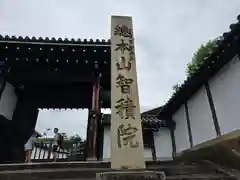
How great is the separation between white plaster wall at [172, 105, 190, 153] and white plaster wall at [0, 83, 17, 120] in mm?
7797

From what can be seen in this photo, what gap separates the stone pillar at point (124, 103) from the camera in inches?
157

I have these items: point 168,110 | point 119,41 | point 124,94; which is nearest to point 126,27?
point 119,41

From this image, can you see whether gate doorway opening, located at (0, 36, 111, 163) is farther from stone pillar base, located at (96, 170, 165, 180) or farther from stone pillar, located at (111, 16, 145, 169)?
stone pillar base, located at (96, 170, 165, 180)

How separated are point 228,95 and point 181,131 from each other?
4132 mm

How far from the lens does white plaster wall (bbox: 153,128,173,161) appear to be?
1173 cm

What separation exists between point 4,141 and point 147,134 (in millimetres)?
7074

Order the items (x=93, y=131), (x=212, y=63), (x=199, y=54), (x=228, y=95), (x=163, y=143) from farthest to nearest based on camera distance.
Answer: (x=199, y=54)
(x=163, y=143)
(x=212, y=63)
(x=228, y=95)
(x=93, y=131)

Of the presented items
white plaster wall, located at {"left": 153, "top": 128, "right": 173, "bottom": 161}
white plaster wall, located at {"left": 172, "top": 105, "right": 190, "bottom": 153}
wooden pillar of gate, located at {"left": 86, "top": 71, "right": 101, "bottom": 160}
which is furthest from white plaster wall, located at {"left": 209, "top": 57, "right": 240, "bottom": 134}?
white plaster wall, located at {"left": 153, "top": 128, "right": 173, "bottom": 161}

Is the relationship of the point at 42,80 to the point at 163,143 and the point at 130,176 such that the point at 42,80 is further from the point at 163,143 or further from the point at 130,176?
the point at 163,143

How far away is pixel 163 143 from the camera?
39.4 ft

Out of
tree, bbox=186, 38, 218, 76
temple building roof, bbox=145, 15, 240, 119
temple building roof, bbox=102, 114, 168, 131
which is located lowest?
temple building roof, bbox=102, 114, 168, 131

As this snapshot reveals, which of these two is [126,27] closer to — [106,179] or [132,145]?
[132,145]

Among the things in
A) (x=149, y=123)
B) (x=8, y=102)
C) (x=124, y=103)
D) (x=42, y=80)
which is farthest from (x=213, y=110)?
(x=8, y=102)

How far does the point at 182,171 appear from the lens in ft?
17.5
